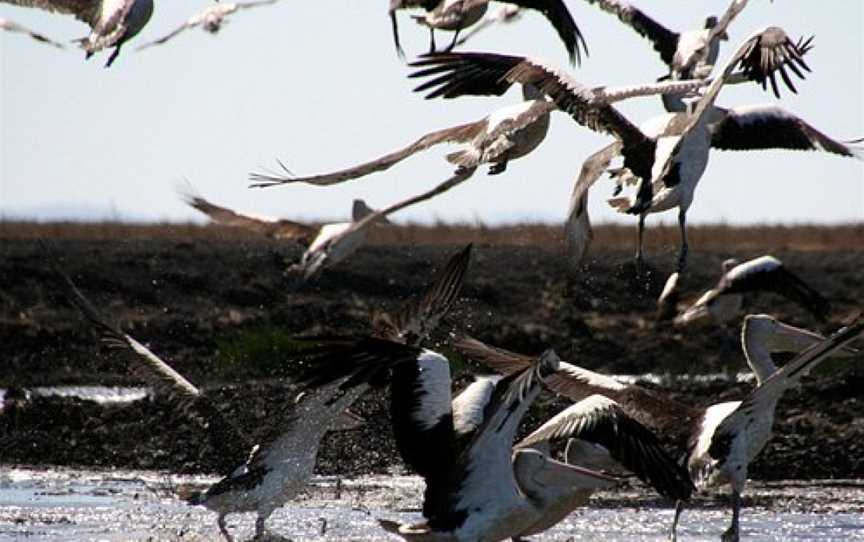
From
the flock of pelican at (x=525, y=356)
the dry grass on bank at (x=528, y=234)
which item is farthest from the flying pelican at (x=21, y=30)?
the dry grass on bank at (x=528, y=234)

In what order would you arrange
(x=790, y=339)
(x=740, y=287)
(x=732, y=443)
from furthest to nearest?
(x=740, y=287) < (x=790, y=339) < (x=732, y=443)

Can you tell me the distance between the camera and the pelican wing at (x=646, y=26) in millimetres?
14320

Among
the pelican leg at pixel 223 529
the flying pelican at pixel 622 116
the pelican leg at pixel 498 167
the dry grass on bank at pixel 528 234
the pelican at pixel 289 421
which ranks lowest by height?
the dry grass on bank at pixel 528 234

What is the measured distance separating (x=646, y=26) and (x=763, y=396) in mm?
4498

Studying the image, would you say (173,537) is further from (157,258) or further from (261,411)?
(157,258)

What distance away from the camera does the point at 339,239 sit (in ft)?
33.5

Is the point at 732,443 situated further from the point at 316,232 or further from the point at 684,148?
the point at 316,232

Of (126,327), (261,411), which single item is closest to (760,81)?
(261,411)

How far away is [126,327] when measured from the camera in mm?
22688

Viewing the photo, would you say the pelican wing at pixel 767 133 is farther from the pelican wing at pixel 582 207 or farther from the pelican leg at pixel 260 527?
the pelican leg at pixel 260 527

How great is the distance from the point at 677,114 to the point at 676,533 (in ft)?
8.97

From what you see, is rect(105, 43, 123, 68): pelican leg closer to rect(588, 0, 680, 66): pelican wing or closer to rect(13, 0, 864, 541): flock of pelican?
rect(13, 0, 864, 541): flock of pelican

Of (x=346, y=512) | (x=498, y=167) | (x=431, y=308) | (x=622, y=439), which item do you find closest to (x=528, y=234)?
(x=346, y=512)

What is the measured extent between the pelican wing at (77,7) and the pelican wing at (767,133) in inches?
170
